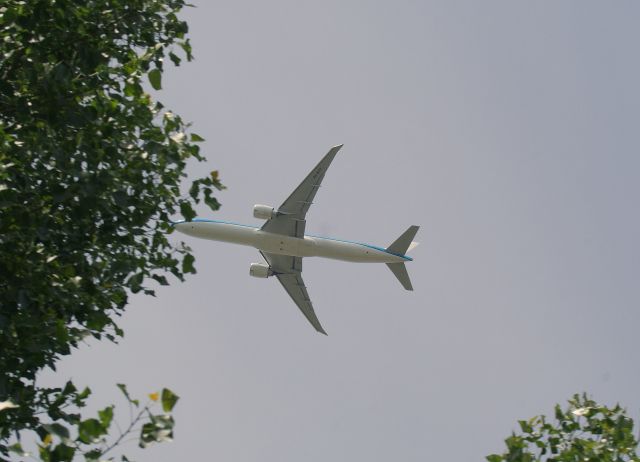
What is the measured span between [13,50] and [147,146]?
14.4ft

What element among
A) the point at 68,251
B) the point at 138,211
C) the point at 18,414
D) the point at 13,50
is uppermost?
the point at 13,50

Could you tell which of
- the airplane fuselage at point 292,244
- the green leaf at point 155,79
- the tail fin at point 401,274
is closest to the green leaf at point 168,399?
the green leaf at point 155,79

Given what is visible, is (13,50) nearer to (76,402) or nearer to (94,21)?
(94,21)

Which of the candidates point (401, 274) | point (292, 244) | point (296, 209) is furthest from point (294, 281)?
point (401, 274)

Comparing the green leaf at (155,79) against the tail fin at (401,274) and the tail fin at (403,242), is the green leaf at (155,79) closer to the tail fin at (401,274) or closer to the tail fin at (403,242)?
the tail fin at (403,242)

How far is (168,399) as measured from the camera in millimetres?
10406

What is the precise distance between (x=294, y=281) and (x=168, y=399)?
51337 mm

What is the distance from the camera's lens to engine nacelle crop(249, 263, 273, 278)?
6191cm

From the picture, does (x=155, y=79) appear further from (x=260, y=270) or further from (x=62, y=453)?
(x=260, y=270)

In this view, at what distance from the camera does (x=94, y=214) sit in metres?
20.7

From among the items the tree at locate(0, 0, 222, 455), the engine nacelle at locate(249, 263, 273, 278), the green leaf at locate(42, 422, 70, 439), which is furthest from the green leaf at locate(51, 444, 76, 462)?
the engine nacelle at locate(249, 263, 273, 278)

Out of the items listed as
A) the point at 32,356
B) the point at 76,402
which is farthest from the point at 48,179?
the point at 76,402

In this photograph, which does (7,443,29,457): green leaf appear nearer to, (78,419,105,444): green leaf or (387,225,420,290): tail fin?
(78,419,105,444): green leaf

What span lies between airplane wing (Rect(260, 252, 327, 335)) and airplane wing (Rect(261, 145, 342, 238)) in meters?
4.92
